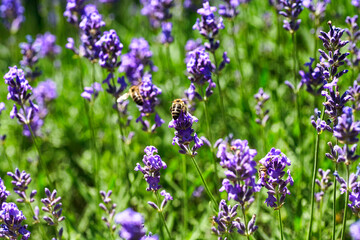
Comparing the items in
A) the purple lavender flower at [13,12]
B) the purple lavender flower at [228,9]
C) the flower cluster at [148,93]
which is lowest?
the flower cluster at [148,93]

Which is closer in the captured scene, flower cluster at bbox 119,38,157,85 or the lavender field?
the lavender field

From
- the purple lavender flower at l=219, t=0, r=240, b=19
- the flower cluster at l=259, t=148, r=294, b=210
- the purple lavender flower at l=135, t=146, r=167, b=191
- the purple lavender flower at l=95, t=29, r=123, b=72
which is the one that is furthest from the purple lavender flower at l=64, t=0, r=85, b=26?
the flower cluster at l=259, t=148, r=294, b=210

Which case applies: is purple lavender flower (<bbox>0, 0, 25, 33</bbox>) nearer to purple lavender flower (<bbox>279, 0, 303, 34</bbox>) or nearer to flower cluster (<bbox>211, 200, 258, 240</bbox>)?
purple lavender flower (<bbox>279, 0, 303, 34</bbox>)

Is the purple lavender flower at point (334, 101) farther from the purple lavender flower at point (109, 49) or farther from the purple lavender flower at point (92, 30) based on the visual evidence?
the purple lavender flower at point (92, 30)

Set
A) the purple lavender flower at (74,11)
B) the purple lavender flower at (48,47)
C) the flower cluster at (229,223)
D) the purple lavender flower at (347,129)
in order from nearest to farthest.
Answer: the purple lavender flower at (347,129) < the flower cluster at (229,223) < the purple lavender flower at (74,11) < the purple lavender flower at (48,47)

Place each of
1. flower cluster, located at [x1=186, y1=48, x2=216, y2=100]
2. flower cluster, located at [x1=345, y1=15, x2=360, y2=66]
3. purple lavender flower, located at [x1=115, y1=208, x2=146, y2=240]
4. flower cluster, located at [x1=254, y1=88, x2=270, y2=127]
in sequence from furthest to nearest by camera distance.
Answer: flower cluster, located at [x1=254, y1=88, x2=270, y2=127]
flower cluster, located at [x1=345, y1=15, x2=360, y2=66]
flower cluster, located at [x1=186, y1=48, x2=216, y2=100]
purple lavender flower, located at [x1=115, y1=208, x2=146, y2=240]

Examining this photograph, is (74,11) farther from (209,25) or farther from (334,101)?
(334,101)

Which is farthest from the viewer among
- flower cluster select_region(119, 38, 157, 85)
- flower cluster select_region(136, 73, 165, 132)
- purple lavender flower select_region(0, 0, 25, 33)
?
purple lavender flower select_region(0, 0, 25, 33)

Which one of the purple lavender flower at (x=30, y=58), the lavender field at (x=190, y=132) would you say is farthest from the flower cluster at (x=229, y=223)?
the purple lavender flower at (x=30, y=58)

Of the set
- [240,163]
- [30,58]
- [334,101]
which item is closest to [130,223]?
[240,163]
